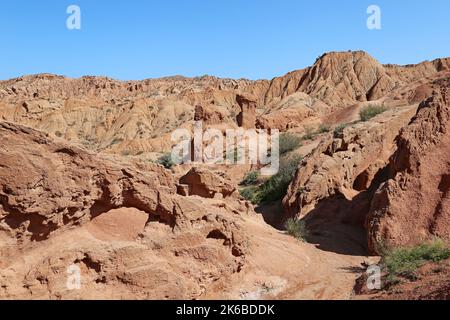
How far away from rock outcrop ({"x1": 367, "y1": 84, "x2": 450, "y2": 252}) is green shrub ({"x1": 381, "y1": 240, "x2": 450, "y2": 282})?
69 cm

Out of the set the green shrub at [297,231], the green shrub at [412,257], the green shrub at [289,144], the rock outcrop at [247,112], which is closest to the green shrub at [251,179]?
the green shrub at [289,144]

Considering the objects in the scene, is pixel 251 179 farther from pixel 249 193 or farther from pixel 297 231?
pixel 297 231

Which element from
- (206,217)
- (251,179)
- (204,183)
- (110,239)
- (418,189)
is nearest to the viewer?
(110,239)

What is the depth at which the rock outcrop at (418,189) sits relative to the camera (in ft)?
27.9

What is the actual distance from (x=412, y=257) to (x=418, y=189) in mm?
2004

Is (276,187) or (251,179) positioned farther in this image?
(251,179)

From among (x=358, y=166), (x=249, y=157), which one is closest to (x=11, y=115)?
(x=249, y=157)

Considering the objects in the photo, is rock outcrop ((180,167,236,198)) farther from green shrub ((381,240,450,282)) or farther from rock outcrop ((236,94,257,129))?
rock outcrop ((236,94,257,129))

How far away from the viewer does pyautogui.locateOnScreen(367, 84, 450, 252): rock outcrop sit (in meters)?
8.52

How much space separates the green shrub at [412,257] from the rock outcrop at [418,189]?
27.3 inches

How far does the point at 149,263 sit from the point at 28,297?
1556 millimetres

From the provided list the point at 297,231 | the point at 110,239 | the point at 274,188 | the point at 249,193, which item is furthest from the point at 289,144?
the point at 110,239

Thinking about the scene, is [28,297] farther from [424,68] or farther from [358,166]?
[424,68]

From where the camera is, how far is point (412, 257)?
732 centimetres
